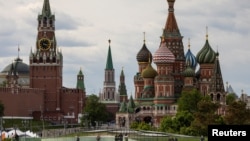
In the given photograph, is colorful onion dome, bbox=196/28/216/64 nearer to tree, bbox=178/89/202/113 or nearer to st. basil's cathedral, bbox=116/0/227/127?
st. basil's cathedral, bbox=116/0/227/127

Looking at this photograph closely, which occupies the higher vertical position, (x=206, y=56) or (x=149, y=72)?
(x=206, y=56)

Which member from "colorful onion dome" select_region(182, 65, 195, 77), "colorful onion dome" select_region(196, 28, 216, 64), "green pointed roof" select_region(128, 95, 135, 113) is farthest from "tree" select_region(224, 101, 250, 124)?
"green pointed roof" select_region(128, 95, 135, 113)

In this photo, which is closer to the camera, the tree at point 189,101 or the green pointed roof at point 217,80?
the tree at point 189,101

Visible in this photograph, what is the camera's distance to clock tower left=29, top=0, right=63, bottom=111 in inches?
6791

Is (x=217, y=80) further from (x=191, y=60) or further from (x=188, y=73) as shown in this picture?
(x=191, y=60)

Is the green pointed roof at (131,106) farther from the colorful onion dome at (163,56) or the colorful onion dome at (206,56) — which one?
the colorful onion dome at (206,56)

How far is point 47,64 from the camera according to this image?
17338cm

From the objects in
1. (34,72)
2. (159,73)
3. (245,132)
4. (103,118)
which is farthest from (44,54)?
(245,132)

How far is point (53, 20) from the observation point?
583ft

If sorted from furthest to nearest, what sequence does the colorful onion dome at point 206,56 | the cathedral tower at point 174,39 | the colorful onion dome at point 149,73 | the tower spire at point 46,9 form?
the tower spire at point 46,9, the cathedral tower at point 174,39, the colorful onion dome at point 206,56, the colorful onion dome at point 149,73

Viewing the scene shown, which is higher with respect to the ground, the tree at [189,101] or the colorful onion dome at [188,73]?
the colorful onion dome at [188,73]

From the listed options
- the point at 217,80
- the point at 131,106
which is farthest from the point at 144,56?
the point at 217,80

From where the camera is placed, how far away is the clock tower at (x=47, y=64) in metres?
172

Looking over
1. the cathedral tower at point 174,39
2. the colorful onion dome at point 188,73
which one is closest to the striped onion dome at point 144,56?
the cathedral tower at point 174,39
